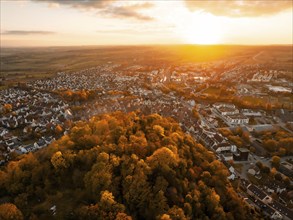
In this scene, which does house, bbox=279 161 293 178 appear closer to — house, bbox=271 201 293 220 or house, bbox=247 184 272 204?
house, bbox=247 184 272 204

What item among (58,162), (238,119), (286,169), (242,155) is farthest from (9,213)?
(238,119)

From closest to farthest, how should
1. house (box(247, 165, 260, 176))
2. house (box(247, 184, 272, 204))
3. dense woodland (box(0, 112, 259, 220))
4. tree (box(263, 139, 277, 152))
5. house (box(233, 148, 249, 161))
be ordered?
dense woodland (box(0, 112, 259, 220)), house (box(247, 184, 272, 204)), house (box(247, 165, 260, 176)), house (box(233, 148, 249, 161)), tree (box(263, 139, 277, 152))

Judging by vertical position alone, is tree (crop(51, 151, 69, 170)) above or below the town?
above

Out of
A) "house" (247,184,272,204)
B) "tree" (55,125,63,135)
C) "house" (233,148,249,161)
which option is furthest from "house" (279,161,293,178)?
"tree" (55,125,63,135)

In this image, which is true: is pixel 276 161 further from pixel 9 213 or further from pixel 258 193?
pixel 9 213

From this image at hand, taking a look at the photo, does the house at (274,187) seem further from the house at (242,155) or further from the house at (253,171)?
the house at (242,155)

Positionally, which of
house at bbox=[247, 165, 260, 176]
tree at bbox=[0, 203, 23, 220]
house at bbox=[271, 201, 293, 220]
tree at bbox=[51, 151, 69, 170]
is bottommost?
house at bbox=[271, 201, 293, 220]
